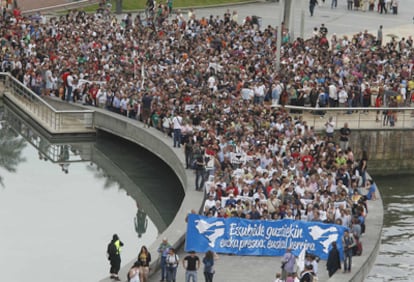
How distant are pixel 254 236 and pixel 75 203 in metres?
11.0

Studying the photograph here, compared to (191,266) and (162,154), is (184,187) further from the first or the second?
(191,266)

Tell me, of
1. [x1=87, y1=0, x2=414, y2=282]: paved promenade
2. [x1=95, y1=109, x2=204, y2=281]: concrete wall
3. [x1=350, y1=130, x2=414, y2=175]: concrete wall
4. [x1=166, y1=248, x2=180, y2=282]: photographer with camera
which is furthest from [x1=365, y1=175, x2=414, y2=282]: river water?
[x1=166, y1=248, x2=180, y2=282]: photographer with camera

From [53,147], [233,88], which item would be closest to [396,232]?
[233,88]

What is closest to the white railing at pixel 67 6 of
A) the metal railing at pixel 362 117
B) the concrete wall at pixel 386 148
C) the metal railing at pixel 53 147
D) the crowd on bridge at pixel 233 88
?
the crowd on bridge at pixel 233 88

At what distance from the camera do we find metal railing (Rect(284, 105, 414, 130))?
5266 centimetres

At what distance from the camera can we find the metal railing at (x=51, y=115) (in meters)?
55.7

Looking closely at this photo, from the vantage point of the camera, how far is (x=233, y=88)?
5325 centimetres

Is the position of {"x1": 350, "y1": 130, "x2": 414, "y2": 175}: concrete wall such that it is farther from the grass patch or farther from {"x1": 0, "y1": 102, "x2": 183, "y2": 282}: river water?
the grass patch

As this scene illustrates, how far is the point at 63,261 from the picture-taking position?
132ft

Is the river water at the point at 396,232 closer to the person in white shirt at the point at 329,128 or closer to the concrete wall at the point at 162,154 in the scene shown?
the person in white shirt at the point at 329,128

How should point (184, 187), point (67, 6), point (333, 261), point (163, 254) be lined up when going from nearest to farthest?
point (163, 254) → point (333, 261) → point (184, 187) → point (67, 6)

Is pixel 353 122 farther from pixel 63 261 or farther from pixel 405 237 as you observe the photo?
pixel 63 261

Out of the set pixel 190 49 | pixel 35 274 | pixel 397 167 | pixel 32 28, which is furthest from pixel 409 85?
pixel 35 274

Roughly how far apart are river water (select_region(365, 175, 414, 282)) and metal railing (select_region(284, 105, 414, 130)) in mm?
2144
